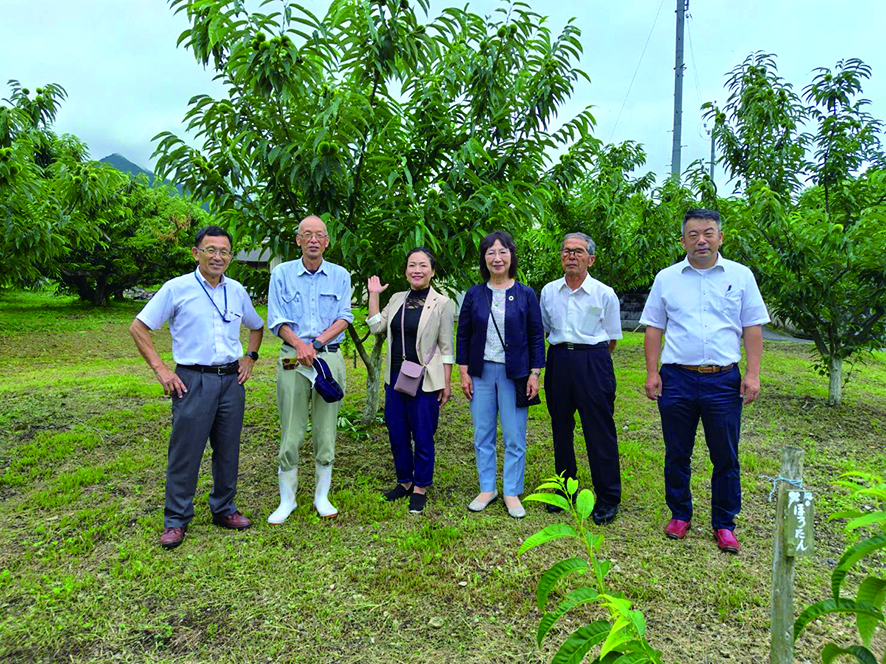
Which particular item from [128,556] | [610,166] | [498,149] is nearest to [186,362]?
[128,556]

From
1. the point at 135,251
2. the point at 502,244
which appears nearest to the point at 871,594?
the point at 502,244

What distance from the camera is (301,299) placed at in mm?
3908

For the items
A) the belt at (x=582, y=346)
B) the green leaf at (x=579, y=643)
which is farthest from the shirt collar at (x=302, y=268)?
the green leaf at (x=579, y=643)

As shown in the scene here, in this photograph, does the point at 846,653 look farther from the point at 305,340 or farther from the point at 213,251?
the point at 213,251

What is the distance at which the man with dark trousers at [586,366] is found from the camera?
386 cm

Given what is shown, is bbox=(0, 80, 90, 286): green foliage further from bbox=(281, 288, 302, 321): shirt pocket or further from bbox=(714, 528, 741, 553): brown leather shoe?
bbox=(714, 528, 741, 553): brown leather shoe

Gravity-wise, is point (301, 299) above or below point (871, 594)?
above

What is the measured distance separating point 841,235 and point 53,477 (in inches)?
327

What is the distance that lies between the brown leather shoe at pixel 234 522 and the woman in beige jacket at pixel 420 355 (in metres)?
1.03

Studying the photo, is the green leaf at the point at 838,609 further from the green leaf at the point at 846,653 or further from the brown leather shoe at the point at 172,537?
the brown leather shoe at the point at 172,537

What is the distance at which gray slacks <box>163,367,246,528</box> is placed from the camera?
3.51 metres

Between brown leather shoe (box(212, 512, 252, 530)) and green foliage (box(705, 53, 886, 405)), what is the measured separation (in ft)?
19.9

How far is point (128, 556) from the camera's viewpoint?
3.43m

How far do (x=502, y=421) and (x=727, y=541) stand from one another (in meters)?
1.62
